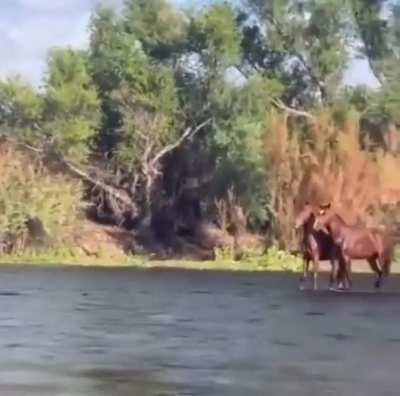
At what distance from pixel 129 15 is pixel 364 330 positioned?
39566 millimetres

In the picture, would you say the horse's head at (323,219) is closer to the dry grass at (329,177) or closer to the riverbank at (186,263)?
the riverbank at (186,263)

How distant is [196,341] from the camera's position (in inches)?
701

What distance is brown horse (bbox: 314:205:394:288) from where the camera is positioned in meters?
31.7

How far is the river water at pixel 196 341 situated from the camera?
13438 millimetres

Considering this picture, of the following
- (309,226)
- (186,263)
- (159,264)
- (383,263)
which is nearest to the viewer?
(309,226)

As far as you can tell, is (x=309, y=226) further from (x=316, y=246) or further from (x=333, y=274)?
(x=333, y=274)

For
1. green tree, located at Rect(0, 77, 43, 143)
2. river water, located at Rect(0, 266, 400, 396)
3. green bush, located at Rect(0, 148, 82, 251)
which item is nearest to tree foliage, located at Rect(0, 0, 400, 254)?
green tree, located at Rect(0, 77, 43, 143)

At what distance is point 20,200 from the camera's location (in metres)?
52.4

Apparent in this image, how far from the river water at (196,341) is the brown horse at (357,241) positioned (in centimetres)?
136

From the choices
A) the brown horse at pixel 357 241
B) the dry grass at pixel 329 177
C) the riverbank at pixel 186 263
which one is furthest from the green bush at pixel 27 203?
the brown horse at pixel 357 241

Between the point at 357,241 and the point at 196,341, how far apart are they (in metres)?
14.8

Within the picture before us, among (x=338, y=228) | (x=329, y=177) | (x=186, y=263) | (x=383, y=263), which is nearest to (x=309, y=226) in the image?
(x=338, y=228)

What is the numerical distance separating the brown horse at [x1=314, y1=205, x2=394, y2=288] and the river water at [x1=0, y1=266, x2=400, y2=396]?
4.48 feet

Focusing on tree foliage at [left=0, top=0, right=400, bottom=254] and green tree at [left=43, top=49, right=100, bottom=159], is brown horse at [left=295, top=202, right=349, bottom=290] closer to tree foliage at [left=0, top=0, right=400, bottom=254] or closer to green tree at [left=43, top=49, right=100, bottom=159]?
tree foliage at [left=0, top=0, right=400, bottom=254]
